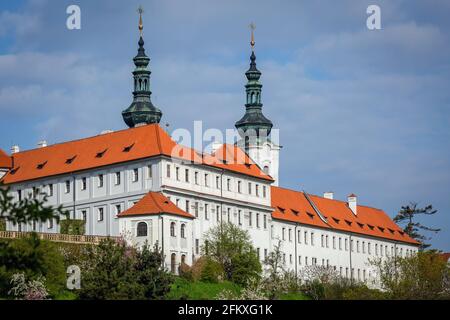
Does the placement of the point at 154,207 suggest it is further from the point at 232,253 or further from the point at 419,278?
the point at 419,278

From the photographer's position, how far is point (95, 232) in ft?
300

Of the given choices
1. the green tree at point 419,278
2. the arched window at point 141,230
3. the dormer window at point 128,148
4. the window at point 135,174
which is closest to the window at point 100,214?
the window at point 135,174

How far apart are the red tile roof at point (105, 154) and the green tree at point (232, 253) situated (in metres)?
5.96

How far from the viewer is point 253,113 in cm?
12838

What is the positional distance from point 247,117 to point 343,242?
18.0 meters

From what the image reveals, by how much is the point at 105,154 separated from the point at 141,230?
1181cm

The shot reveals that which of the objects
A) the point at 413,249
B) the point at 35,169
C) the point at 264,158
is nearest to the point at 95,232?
the point at 35,169

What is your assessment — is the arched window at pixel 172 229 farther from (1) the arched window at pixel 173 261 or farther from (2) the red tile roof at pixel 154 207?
(1) the arched window at pixel 173 261

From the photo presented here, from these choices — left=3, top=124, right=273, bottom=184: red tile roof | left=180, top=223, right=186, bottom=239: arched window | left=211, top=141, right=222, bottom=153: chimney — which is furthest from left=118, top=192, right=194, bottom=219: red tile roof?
left=211, top=141, right=222, bottom=153: chimney

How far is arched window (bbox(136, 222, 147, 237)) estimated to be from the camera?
276 ft

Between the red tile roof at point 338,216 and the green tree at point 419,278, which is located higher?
the red tile roof at point 338,216

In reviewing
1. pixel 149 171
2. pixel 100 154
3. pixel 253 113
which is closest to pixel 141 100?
pixel 253 113

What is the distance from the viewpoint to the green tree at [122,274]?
6888cm
